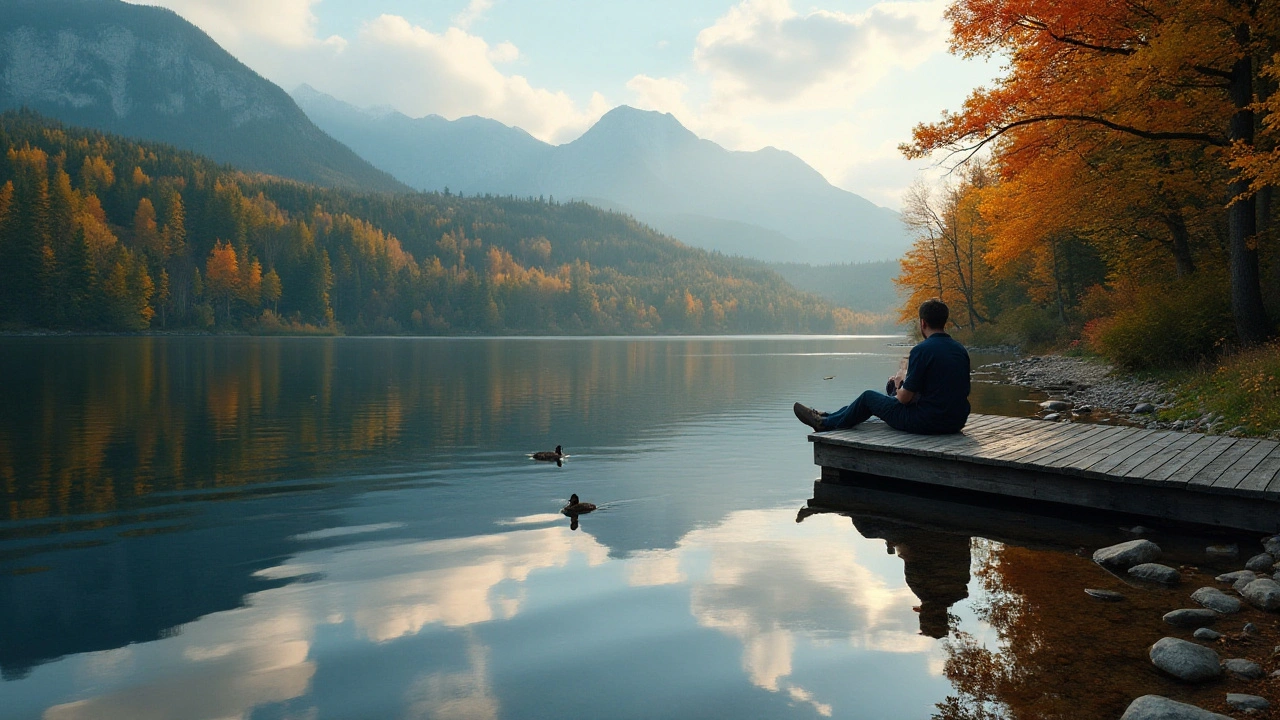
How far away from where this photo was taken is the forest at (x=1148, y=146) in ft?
52.1

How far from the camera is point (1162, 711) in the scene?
4184mm

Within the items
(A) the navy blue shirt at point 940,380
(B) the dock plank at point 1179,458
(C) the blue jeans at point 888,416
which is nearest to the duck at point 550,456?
(C) the blue jeans at point 888,416

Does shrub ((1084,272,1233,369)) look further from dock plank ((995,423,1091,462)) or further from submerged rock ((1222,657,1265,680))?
submerged rock ((1222,657,1265,680))

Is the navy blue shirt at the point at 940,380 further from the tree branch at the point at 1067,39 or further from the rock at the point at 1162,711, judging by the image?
the tree branch at the point at 1067,39

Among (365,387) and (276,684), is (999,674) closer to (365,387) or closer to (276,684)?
(276,684)

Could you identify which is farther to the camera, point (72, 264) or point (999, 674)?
point (72, 264)

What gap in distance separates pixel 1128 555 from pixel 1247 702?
3.27m

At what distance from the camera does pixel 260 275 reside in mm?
124875

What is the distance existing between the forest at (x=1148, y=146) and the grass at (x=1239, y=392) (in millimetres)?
1659

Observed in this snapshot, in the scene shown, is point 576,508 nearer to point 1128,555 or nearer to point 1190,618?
point 1128,555

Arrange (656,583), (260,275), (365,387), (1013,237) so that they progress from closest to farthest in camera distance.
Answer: (656,583) < (1013,237) < (365,387) < (260,275)

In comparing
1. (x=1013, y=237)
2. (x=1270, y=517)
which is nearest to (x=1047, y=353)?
(x=1013, y=237)

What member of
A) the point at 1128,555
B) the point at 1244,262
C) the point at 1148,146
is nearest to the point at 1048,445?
the point at 1128,555

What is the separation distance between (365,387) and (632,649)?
28.3m
